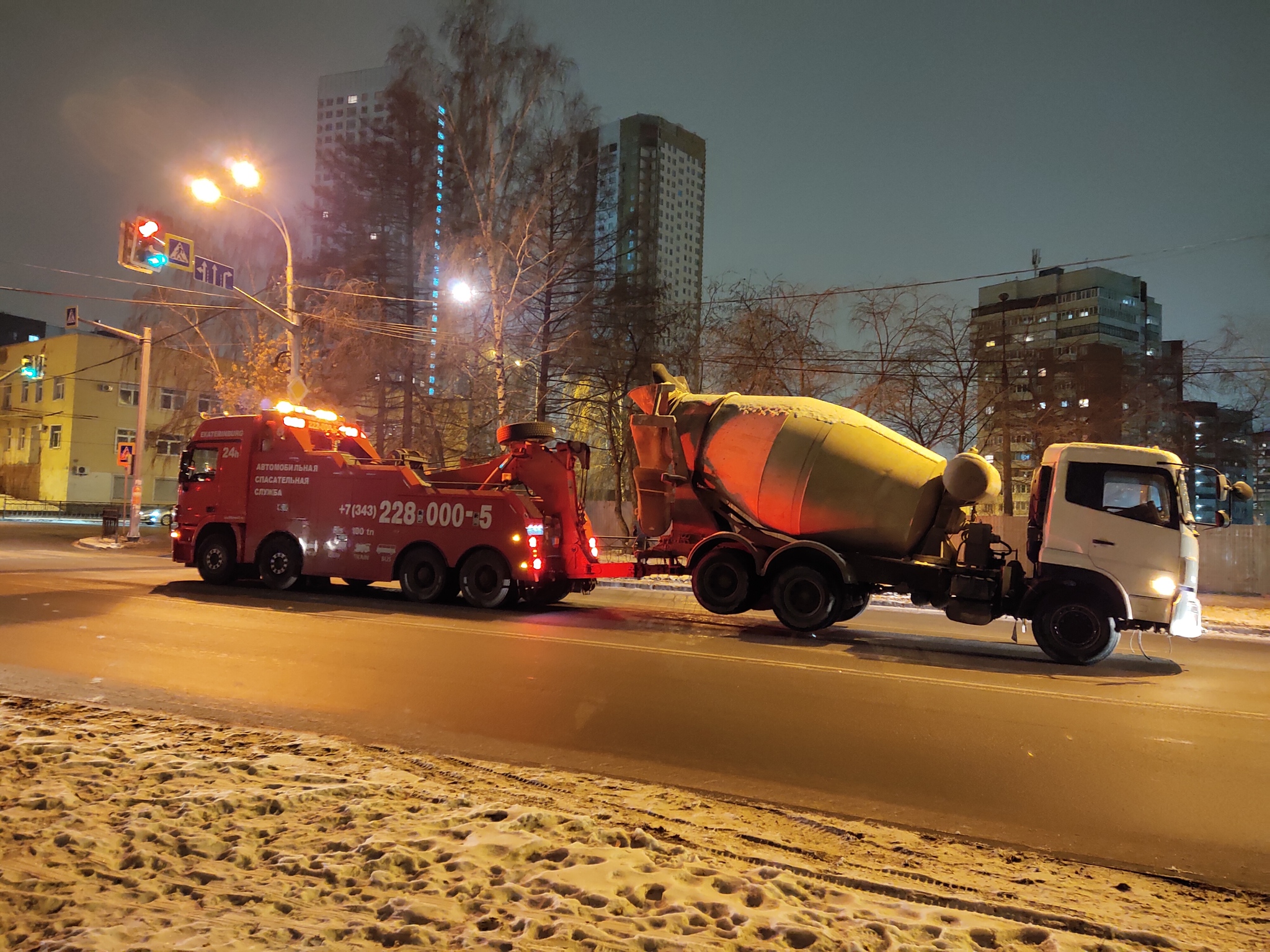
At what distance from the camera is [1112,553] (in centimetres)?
968

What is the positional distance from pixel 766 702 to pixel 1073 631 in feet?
15.6

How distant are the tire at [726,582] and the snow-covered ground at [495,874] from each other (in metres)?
6.74

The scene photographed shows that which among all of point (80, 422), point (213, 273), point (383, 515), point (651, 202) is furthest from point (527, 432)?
point (80, 422)

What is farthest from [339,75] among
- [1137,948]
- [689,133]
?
[1137,948]

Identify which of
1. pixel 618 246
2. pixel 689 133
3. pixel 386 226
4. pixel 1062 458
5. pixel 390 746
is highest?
pixel 689 133

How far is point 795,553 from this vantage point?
11273 millimetres

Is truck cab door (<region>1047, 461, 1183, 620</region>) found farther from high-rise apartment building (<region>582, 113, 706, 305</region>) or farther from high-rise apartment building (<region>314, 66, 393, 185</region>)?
high-rise apartment building (<region>314, 66, 393, 185</region>)

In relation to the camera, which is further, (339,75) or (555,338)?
(339,75)

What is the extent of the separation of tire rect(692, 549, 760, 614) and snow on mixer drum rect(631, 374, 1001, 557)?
71cm

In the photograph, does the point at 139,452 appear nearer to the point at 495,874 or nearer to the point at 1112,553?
the point at 1112,553

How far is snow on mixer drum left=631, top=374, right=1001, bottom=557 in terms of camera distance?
10.9 metres

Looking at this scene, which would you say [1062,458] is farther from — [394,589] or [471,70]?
[471,70]

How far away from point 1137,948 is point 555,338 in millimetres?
24742

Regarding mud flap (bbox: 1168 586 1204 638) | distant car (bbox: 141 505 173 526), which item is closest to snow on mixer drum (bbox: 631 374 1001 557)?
mud flap (bbox: 1168 586 1204 638)
